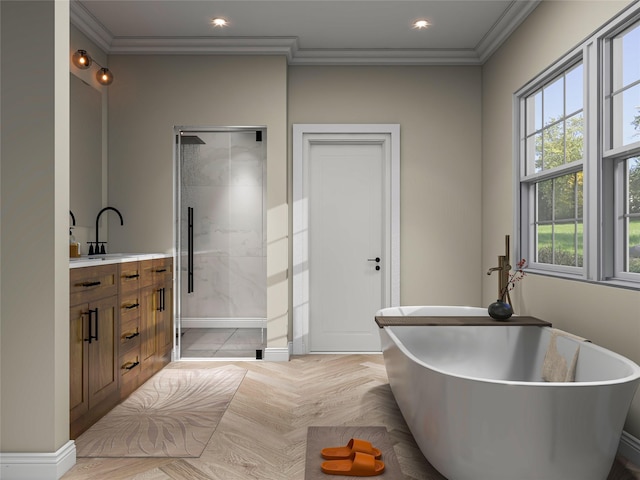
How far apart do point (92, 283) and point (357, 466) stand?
180 cm

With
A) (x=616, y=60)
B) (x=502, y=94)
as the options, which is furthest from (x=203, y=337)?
(x=616, y=60)

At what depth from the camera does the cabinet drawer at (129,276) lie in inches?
128

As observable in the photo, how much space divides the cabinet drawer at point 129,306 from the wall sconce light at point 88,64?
1.85m

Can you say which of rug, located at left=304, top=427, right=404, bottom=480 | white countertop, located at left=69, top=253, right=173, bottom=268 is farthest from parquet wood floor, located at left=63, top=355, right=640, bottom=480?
white countertop, located at left=69, top=253, right=173, bottom=268

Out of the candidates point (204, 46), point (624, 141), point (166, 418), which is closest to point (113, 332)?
point (166, 418)

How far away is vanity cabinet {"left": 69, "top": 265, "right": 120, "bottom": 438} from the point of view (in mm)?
2590

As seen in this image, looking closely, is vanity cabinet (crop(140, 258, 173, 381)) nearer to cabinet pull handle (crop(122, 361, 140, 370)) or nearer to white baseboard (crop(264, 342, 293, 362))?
cabinet pull handle (crop(122, 361, 140, 370))

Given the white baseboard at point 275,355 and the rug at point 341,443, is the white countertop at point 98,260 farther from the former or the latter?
the rug at point 341,443

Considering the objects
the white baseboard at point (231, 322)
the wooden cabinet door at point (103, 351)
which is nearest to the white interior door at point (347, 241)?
the white baseboard at point (231, 322)

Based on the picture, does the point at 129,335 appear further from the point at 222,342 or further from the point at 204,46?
the point at 204,46

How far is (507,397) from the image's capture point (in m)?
1.77

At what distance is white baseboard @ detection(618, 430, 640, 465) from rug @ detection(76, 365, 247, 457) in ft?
7.25

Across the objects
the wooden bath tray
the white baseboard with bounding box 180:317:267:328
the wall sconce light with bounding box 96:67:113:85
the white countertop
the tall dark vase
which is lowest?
the white baseboard with bounding box 180:317:267:328

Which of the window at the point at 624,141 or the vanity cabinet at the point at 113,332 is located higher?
the window at the point at 624,141
